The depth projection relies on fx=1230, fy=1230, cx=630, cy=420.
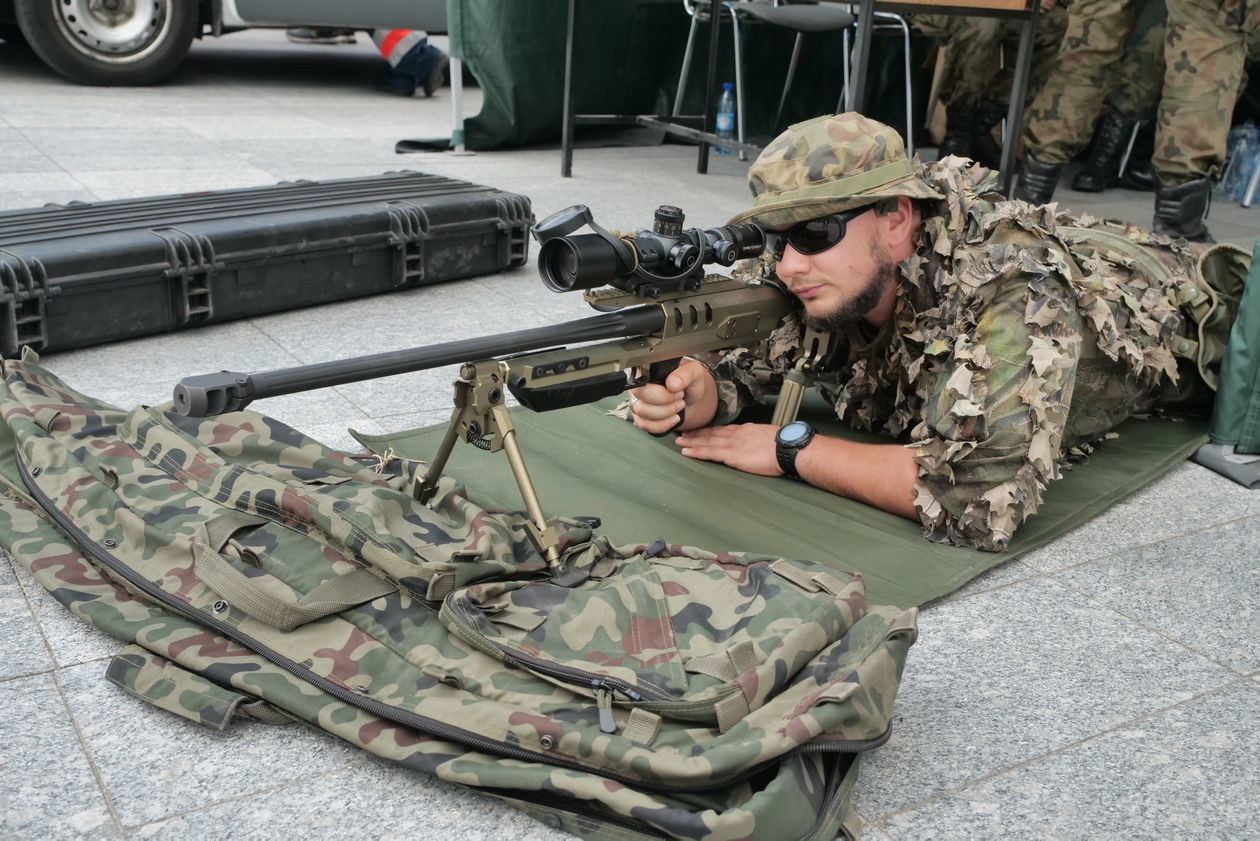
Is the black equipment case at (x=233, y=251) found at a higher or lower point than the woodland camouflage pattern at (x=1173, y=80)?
lower

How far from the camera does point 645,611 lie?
2.32 m

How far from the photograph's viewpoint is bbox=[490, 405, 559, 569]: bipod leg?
8.14ft

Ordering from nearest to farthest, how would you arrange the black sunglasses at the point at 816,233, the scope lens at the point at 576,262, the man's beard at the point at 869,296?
the scope lens at the point at 576,262, the black sunglasses at the point at 816,233, the man's beard at the point at 869,296

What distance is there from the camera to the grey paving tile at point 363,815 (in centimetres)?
197

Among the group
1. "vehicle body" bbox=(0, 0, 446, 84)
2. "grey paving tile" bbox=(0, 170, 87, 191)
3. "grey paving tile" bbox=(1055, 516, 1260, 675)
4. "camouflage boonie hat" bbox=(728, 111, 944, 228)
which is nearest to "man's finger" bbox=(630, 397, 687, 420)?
"camouflage boonie hat" bbox=(728, 111, 944, 228)

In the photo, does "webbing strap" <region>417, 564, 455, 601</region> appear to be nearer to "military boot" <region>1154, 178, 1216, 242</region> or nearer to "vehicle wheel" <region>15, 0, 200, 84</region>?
"military boot" <region>1154, 178, 1216, 242</region>

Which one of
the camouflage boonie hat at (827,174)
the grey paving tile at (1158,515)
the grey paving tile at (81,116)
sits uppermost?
the camouflage boonie hat at (827,174)

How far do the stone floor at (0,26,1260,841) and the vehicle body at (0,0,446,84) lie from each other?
477 cm

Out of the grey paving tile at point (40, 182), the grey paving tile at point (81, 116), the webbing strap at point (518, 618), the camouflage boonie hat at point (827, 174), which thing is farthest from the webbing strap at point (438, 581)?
the grey paving tile at point (81, 116)

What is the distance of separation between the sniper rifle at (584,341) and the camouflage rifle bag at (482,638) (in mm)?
234

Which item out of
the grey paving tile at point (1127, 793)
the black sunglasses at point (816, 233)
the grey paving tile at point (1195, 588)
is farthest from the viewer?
the black sunglasses at point (816, 233)

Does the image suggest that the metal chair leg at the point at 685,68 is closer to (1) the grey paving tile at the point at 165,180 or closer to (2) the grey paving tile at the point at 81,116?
(1) the grey paving tile at the point at 165,180

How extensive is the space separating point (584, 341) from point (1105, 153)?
6113 millimetres

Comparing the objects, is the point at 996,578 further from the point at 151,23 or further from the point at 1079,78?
the point at 151,23
